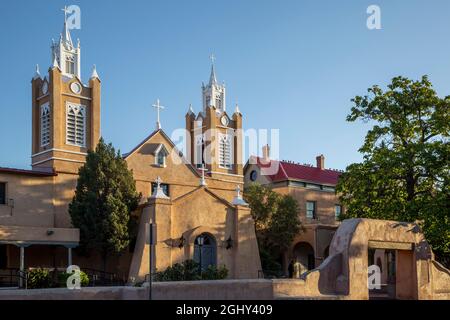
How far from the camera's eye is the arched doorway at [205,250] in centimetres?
3706

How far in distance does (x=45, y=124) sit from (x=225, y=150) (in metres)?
15.3

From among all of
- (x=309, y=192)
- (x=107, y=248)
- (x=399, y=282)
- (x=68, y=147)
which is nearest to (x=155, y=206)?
(x=107, y=248)

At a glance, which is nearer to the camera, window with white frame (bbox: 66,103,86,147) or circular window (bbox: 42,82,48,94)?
window with white frame (bbox: 66,103,86,147)

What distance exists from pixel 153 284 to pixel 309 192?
34921 mm

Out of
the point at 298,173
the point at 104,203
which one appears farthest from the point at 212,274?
the point at 298,173

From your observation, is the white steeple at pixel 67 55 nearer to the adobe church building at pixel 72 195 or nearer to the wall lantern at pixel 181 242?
the adobe church building at pixel 72 195

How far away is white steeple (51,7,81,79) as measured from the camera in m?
41.1

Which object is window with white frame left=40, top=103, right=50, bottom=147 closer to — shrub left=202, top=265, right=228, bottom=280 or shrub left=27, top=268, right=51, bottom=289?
shrub left=202, top=265, right=228, bottom=280

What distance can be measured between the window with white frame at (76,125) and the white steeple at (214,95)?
13.0 metres

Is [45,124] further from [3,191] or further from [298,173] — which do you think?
[298,173]

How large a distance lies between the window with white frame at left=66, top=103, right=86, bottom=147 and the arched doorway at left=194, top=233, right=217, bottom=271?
962 cm

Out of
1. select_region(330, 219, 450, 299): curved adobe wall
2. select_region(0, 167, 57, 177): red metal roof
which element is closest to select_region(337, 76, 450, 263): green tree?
select_region(330, 219, 450, 299): curved adobe wall

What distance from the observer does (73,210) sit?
34781mm
